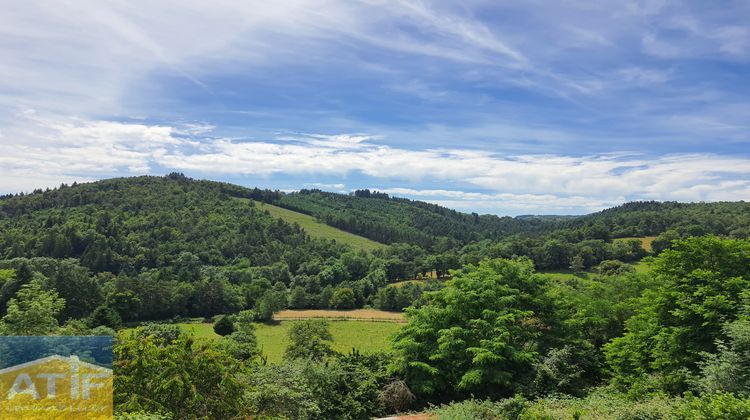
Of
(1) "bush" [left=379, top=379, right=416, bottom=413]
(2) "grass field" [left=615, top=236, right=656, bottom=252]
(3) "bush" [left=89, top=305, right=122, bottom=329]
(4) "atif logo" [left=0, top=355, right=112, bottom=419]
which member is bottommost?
(3) "bush" [left=89, top=305, right=122, bottom=329]

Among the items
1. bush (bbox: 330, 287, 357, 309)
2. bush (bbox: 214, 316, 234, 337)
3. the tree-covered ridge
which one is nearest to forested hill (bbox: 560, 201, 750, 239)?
bush (bbox: 330, 287, 357, 309)

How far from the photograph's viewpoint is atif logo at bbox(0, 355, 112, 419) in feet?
30.1

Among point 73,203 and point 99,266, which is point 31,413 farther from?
point 73,203

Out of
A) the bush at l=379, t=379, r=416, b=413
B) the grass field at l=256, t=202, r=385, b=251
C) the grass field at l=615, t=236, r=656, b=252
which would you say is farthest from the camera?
the grass field at l=256, t=202, r=385, b=251

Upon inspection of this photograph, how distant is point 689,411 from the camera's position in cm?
1192

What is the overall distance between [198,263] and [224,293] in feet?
131

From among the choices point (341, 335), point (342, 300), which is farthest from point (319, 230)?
point (341, 335)

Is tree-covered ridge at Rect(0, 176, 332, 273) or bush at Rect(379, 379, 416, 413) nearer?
bush at Rect(379, 379, 416, 413)

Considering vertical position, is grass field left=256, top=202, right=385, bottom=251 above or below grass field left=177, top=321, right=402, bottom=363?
above

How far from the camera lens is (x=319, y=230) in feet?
559

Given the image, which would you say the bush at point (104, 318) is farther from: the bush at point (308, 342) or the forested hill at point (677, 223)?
the forested hill at point (677, 223)

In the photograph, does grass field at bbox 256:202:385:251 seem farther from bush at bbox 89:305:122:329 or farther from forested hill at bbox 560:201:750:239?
bush at bbox 89:305:122:329

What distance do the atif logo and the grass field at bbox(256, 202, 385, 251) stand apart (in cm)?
14370

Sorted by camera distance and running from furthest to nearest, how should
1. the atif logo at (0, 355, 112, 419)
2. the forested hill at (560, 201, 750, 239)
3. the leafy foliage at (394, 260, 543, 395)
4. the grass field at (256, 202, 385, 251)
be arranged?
the grass field at (256, 202, 385, 251) < the forested hill at (560, 201, 750, 239) < the leafy foliage at (394, 260, 543, 395) < the atif logo at (0, 355, 112, 419)
